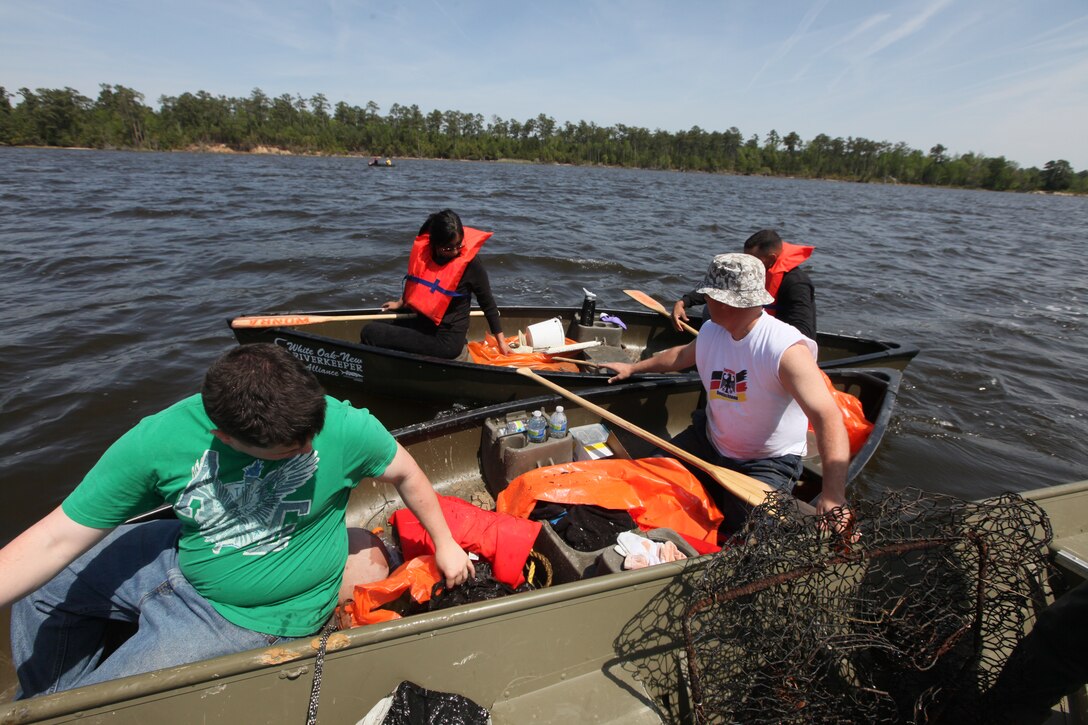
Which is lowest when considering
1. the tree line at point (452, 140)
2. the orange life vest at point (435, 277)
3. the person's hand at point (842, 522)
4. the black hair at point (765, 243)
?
the person's hand at point (842, 522)

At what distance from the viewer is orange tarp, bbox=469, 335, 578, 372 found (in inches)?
223

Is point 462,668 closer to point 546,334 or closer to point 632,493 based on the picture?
point 632,493

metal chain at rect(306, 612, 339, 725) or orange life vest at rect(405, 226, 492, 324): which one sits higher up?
orange life vest at rect(405, 226, 492, 324)

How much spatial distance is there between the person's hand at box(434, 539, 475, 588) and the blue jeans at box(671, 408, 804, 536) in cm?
166

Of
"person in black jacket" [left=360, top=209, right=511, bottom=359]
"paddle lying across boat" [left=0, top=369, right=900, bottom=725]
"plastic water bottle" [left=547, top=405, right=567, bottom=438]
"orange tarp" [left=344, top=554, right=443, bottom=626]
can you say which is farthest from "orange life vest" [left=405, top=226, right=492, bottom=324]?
"orange tarp" [left=344, top=554, right=443, bottom=626]

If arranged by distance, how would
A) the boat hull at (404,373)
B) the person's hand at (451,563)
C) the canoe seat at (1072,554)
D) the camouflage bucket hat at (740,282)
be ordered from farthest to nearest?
the boat hull at (404,373), the camouflage bucket hat at (740,282), the canoe seat at (1072,554), the person's hand at (451,563)

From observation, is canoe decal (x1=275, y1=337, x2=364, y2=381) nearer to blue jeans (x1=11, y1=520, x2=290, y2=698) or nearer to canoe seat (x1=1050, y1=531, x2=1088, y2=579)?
blue jeans (x1=11, y1=520, x2=290, y2=698)

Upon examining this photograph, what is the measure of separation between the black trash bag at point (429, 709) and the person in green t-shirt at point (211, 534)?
0.39 m

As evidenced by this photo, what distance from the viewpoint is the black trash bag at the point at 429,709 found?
1738mm

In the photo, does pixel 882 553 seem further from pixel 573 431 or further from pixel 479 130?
pixel 479 130

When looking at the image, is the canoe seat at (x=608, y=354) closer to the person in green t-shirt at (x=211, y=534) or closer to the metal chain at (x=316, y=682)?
the person in green t-shirt at (x=211, y=534)

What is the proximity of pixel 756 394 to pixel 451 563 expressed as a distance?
74.8 inches

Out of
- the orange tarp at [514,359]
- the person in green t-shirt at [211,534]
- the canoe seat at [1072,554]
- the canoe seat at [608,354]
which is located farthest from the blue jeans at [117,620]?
the canoe seat at [608,354]

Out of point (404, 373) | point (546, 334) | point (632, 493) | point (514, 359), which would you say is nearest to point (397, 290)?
point (546, 334)
